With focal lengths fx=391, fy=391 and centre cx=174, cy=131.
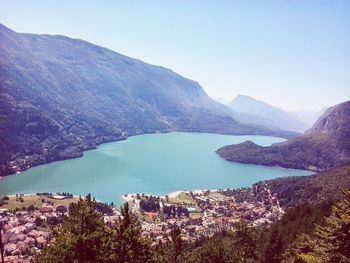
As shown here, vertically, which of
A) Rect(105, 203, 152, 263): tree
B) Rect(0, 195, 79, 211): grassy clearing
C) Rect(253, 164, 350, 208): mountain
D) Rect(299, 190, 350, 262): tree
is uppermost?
Rect(299, 190, 350, 262): tree

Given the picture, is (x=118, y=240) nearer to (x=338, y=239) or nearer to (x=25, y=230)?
(x=338, y=239)

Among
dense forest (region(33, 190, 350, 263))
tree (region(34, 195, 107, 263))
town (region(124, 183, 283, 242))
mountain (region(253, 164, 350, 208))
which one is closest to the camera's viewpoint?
dense forest (region(33, 190, 350, 263))

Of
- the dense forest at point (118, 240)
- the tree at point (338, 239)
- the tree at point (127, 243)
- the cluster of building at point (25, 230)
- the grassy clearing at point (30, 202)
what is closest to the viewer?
the tree at point (338, 239)

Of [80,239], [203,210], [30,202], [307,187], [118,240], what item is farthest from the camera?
[307,187]

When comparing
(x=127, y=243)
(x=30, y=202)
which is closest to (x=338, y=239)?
(x=127, y=243)

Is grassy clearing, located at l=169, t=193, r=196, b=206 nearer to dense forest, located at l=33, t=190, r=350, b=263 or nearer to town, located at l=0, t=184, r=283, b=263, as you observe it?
town, located at l=0, t=184, r=283, b=263

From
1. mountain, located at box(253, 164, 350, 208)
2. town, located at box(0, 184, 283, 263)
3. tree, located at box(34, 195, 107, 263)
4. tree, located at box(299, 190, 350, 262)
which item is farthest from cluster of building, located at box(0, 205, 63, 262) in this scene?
mountain, located at box(253, 164, 350, 208)

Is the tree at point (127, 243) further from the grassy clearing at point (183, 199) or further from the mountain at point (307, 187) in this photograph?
the grassy clearing at point (183, 199)

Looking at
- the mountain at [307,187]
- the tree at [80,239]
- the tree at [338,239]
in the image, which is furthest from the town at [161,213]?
the tree at [338,239]

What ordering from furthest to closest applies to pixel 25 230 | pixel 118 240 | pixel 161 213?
pixel 161 213 → pixel 25 230 → pixel 118 240
